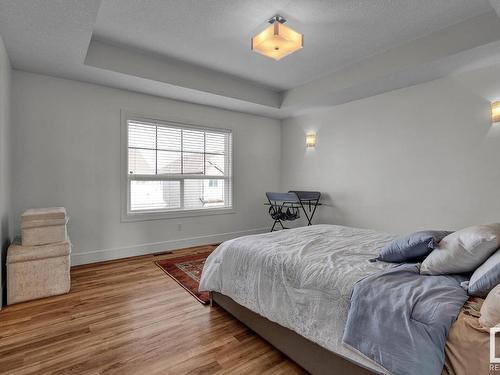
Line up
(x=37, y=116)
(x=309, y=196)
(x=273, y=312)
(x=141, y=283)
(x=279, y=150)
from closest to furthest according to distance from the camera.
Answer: (x=273, y=312), (x=141, y=283), (x=37, y=116), (x=309, y=196), (x=279, y=150)

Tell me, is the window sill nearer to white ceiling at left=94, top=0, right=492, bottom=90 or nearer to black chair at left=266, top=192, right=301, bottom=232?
black chair at left=266, top=192, right=301, bottom=232

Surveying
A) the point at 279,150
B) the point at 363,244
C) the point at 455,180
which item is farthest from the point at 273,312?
the point at 279,150

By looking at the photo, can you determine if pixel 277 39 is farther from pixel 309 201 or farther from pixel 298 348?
pixel 309 201

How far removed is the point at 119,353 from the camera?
1787 mm

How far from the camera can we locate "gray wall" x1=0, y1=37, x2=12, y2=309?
2514mm

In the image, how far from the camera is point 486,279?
119 cm

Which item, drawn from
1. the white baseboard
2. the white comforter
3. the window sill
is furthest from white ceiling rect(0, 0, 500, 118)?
the white baseboard

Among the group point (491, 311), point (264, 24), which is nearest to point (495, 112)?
point (264, 24)

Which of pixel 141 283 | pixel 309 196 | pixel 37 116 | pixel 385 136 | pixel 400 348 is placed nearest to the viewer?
pixel 400 348

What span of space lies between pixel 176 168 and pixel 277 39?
104 inches

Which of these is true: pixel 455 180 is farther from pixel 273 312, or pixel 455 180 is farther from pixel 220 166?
pixel 220 166

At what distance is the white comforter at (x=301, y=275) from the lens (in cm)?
143

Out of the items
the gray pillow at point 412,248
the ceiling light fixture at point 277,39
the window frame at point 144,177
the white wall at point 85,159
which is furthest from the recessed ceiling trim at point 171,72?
the gray pillow at point 412,248

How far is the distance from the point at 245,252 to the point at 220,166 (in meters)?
3.04
